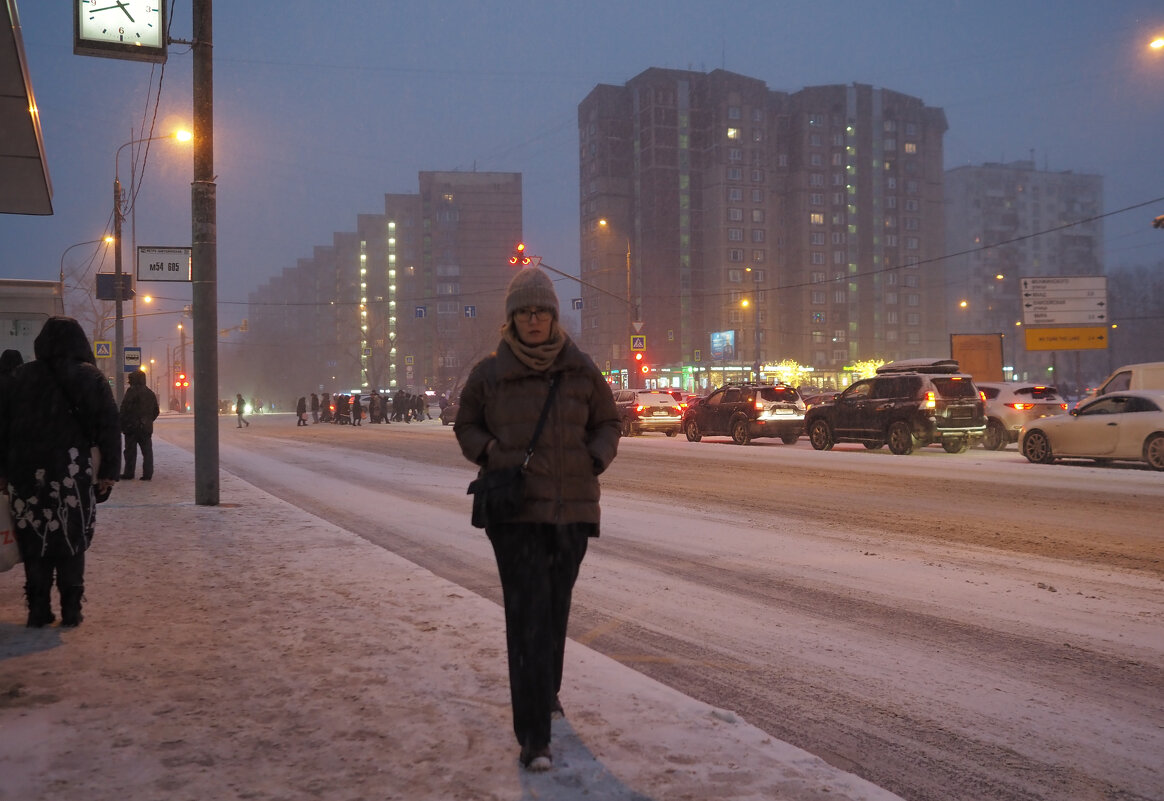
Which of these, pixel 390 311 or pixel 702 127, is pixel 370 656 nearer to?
pixel 702 127

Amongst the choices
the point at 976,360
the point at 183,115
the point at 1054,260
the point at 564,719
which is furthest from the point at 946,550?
the point at 1054,260

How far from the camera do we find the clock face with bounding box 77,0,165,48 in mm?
10406

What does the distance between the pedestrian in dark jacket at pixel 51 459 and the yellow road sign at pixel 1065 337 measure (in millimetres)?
37860

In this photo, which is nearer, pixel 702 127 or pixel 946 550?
pixel 946 550

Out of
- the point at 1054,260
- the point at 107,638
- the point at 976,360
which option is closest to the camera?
the point at 107,638

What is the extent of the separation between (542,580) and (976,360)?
3579 centimetres

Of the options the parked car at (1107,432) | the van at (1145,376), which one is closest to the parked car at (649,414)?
the van at (1145,376)

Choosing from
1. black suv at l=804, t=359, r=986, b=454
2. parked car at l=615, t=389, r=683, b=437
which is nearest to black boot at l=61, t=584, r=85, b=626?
black suv at l=804, t=359, r=986, b=454

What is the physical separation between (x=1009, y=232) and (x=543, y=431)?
18384cm

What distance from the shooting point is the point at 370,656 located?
15.4 ft

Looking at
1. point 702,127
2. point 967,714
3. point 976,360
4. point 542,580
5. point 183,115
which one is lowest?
point 967,714

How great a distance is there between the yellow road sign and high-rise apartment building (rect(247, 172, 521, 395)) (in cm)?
11312

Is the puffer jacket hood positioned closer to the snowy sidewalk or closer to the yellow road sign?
the snowy sidewalk

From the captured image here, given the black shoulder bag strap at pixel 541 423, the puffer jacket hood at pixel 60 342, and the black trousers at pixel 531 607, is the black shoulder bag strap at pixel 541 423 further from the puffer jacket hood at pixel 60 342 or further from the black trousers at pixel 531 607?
the puffer jacket hood at pixel 60 342
